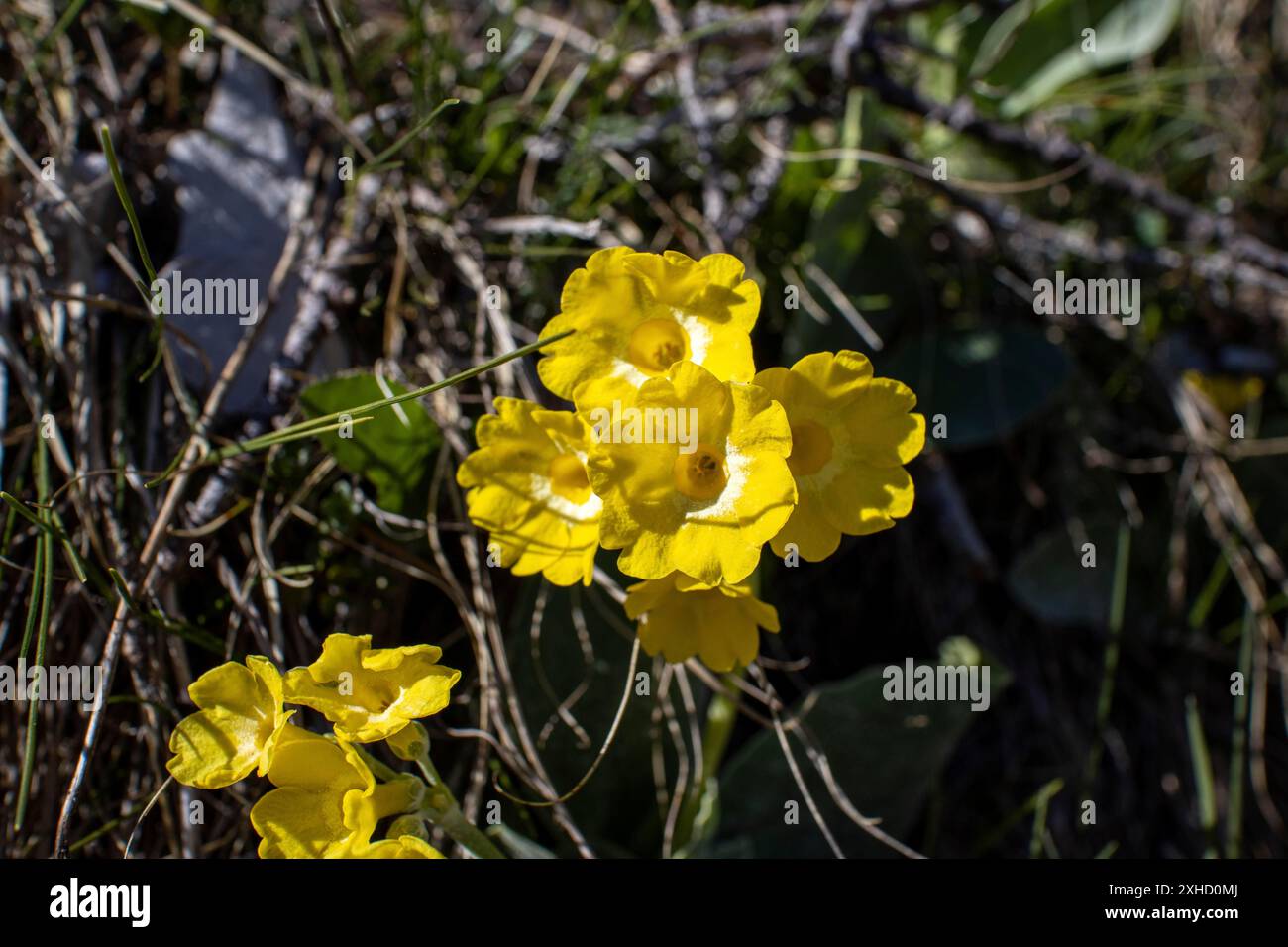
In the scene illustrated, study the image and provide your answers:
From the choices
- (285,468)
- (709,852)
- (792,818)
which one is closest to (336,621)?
(285,468)

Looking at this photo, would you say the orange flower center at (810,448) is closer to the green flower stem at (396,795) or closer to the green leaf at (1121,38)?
the green flower stem at (396,795)

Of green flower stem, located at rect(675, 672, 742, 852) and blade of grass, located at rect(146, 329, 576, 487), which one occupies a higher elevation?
blade of grass, located at rect(146, 329, 576, 487)

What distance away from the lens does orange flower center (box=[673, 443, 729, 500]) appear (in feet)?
3.80

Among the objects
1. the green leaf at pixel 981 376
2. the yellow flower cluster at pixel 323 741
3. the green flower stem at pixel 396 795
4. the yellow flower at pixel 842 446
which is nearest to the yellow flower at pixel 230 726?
the yellow flower cluster at pixel 323 741

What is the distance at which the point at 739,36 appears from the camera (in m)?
2.27

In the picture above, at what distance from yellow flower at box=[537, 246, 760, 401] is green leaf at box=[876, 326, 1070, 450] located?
0.98 meters

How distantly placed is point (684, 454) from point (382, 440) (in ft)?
1.86

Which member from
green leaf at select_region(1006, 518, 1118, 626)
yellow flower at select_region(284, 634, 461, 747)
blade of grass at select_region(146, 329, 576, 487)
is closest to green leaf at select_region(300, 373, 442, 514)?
blade of grass at select_region(146, 329, 576, 487)

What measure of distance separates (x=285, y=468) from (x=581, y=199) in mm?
717

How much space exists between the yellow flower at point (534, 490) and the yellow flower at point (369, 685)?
16 cm

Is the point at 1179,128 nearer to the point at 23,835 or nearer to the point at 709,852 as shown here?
the point at 709,852

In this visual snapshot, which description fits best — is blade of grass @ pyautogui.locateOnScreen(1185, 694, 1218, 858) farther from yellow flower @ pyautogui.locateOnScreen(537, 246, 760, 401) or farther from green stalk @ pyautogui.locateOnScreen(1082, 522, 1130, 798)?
yellow flower @ pyautogui.locateOnScreen(537, 246, 760, 401)

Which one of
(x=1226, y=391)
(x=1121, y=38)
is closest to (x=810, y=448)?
(x=1226, y=391)

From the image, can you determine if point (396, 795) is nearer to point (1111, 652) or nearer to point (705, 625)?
point (705, 625)
